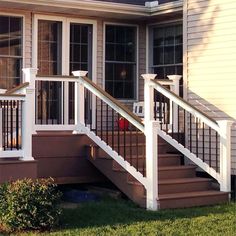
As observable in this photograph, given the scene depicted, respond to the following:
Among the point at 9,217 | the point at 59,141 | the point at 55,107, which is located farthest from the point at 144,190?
the point at 55,107

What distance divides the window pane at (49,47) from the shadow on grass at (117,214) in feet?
13.2

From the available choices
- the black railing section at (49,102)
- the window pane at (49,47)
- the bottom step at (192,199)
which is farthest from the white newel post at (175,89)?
the window pane at (49,47)

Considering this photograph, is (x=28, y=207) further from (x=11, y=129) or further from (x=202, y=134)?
(x=202, y=134)

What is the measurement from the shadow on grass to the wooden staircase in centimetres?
24

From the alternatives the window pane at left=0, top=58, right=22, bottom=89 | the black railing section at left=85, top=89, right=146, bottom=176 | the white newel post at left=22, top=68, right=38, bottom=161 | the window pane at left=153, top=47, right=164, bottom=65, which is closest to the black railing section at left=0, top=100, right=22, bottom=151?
the white newel post at left=22, top=68, right=38, bottom=161

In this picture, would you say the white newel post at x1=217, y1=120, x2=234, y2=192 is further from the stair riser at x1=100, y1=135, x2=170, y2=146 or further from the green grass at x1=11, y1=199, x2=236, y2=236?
the stair riser at x1=100, y1=135, x2=170, y2=146

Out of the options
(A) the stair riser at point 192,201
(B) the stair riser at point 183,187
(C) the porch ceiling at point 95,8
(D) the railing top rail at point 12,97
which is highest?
(C) the porch ceiling at point 95,8

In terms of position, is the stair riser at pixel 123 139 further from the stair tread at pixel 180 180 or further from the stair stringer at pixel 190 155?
the stair tread at pixel 180 180

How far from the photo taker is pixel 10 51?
1286 centimetres

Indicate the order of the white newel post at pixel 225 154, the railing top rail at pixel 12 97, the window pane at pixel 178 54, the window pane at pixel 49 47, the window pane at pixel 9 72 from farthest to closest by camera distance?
the window pane at pixel 178 54
the window pane at pixel 49 47
the window pane at pixel 9 72
the white newel post at pixel 225 154
the railing top rail at pixel 12 97

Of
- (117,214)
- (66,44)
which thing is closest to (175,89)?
(66,44)

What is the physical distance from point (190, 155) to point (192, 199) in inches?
50.8

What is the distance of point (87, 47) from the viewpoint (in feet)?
45.4

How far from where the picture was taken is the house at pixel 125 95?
406 inches
